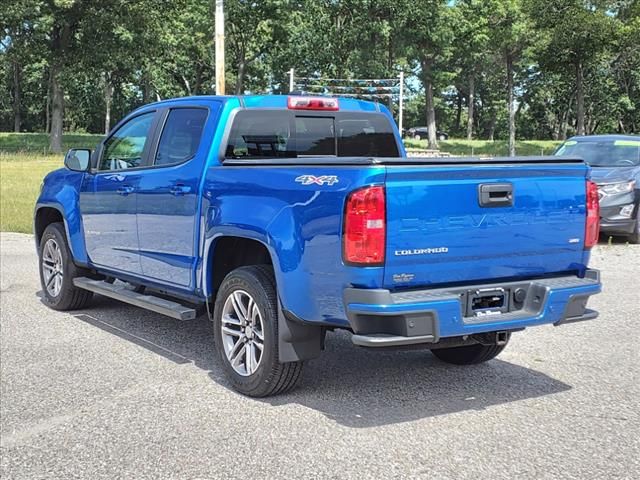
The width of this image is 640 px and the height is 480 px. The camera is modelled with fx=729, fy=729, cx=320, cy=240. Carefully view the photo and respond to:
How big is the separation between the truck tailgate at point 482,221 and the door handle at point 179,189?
6.34ft

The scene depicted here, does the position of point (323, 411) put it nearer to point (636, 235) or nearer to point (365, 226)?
point (365, 226)

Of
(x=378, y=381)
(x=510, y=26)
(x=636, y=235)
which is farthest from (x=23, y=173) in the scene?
(x=510, y=26)

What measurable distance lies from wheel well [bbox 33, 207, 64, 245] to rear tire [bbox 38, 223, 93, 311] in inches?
9.1

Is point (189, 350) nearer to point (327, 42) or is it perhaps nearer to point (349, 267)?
point (349, 267)

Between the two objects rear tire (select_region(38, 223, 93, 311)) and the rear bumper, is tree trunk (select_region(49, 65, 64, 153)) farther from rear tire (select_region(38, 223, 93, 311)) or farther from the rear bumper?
the rear bumper

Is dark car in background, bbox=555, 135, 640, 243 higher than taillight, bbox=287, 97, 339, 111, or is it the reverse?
taillight, bbox=287, 97, 339, 111

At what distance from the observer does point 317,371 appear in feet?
17.6

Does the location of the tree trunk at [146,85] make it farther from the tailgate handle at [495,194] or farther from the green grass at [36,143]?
the tailgate handle at [495,194]

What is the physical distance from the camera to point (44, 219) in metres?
7.95

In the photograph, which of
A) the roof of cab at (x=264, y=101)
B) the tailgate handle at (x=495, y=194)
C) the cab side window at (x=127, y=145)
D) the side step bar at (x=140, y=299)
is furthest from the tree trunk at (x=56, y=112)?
the tailgate handle at (x=495, y=194)

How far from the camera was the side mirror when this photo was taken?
22.4 ft

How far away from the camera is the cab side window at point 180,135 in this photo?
5504 mm

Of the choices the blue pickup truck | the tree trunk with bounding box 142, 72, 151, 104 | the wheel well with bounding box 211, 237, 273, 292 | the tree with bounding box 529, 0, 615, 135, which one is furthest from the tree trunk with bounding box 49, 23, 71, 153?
the wheel well with bounding box 211, 237, 273, 292

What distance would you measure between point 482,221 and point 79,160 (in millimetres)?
4216
